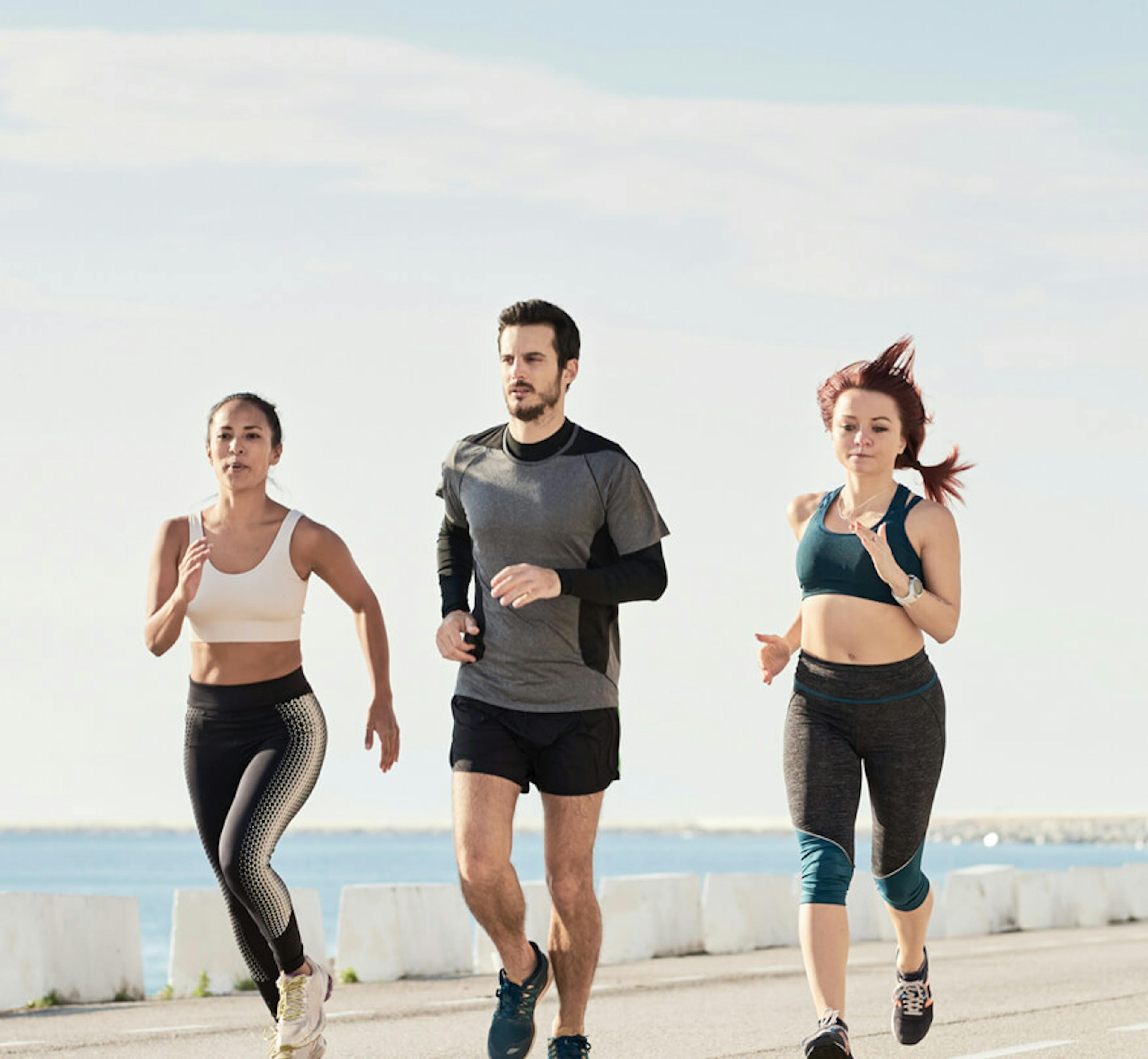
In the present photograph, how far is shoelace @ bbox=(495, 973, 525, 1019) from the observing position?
7359 mm

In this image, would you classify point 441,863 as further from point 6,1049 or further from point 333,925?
point 6,1049

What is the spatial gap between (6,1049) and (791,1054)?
363 cm

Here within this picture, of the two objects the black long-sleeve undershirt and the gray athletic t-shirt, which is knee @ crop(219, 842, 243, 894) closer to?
the gray athletic t-shirt

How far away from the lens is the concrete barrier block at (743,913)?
19.0 metres

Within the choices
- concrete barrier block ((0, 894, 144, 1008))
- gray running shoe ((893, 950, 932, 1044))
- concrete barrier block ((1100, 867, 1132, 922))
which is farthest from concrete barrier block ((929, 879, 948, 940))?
gray running shoe ((893, 950, 932, 1044))

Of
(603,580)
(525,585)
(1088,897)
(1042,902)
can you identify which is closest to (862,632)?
(603,580)

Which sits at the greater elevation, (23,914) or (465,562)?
(465,562)

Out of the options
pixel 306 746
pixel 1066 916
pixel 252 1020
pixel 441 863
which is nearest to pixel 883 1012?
pixel 252 1020

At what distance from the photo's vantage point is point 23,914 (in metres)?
12.8

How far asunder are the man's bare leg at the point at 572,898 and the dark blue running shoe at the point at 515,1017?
0.43 ft

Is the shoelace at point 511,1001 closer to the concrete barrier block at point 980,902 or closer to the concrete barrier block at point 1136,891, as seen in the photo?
the concrete barrier block at point 980,902

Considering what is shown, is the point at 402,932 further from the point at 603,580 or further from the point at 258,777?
the point at 603,580

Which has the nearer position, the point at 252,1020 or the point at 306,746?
the point at 306,746

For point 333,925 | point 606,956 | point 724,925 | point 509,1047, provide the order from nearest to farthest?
point 509,1047, point 606,956, point 724,925, point 333,925
